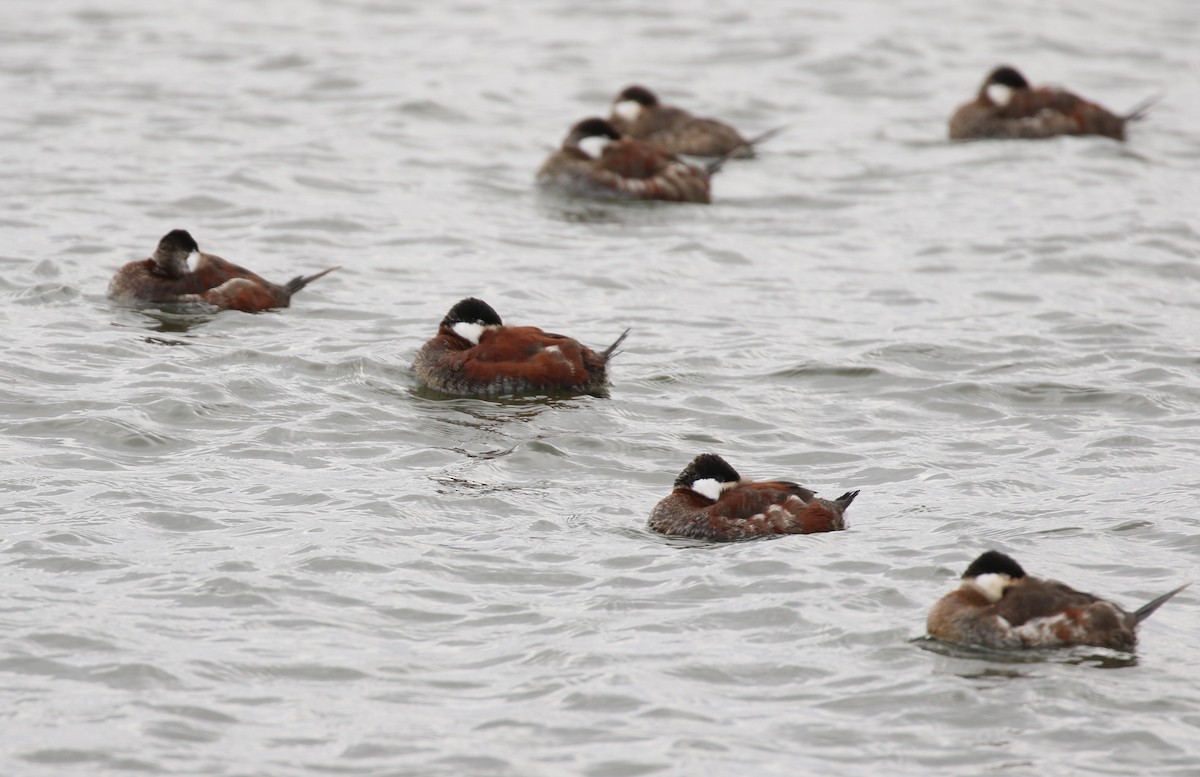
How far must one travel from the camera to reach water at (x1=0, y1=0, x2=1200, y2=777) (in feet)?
25.5

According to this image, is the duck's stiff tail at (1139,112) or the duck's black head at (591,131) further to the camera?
the duck's stiff tail at (1139,112)

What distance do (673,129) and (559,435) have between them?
9520 mm

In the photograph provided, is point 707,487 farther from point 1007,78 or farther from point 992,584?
point 1007,78

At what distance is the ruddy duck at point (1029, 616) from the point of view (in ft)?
27.3

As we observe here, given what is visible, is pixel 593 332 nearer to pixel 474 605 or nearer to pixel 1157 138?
pixel 474 605

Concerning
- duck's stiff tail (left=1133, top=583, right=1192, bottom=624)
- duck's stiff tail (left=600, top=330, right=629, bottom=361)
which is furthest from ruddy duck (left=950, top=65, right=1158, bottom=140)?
duck's stiff tail (left=1133, top=583, right=1192, bottom=624)

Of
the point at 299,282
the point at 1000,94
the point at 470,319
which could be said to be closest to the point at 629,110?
the point at 1000,94

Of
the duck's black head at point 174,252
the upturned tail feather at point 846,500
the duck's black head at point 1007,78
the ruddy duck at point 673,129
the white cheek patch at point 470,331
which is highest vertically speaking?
the duck's black head at point 1007,78

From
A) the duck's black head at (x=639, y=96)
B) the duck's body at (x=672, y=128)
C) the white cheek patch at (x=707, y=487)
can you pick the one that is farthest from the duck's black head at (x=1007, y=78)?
the white cheek patch at (x=707, y=487)

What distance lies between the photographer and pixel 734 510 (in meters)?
9.74

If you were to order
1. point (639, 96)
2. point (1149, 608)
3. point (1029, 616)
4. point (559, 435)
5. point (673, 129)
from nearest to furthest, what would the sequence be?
point (1029, 616)
point (1149, 608)
point (559, 435)
point (673, 129)
point (639, 96)

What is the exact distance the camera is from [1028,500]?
10.5 meters

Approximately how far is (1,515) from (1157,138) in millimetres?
15751

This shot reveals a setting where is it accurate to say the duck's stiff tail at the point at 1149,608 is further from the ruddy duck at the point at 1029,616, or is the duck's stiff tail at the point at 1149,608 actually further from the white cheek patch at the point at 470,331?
the white cheek patch at the point at 470,331
